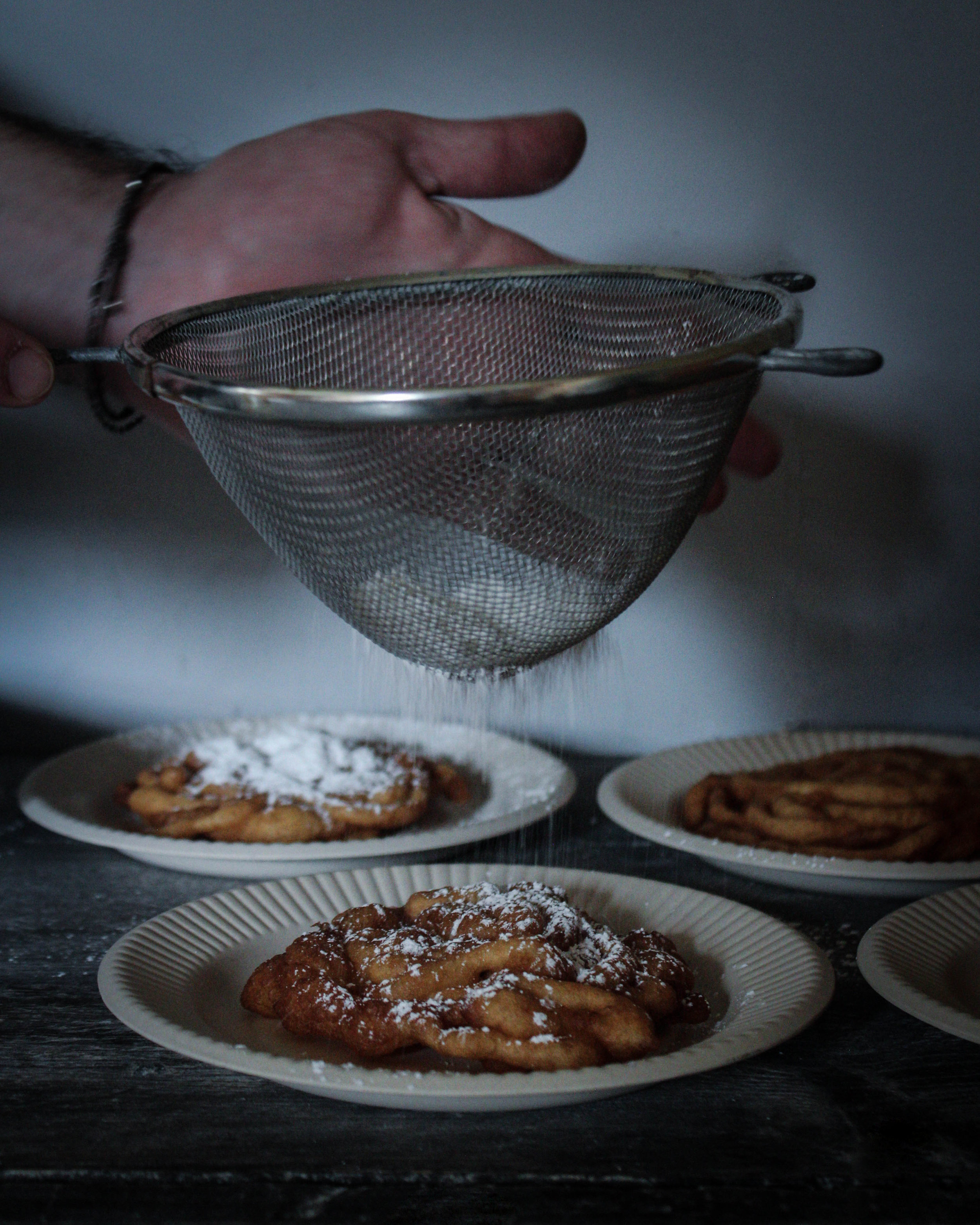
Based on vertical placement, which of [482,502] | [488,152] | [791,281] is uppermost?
[488,152]

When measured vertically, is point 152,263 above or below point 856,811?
above

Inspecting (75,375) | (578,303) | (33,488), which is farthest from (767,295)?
(33,488)

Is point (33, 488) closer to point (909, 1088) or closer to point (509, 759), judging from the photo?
point (509, 759)

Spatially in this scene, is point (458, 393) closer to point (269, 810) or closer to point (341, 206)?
point (269, 810)

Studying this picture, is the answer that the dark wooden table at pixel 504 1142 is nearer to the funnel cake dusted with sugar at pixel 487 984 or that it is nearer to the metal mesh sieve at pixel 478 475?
the funnel cake dusted with sugar at pixel 487 984

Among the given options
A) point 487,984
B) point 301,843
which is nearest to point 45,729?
point 301,843

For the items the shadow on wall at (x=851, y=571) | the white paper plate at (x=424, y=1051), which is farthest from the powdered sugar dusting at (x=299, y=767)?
the shadow on wall at (x=851, y=571)

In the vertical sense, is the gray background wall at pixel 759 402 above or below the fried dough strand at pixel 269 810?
above
